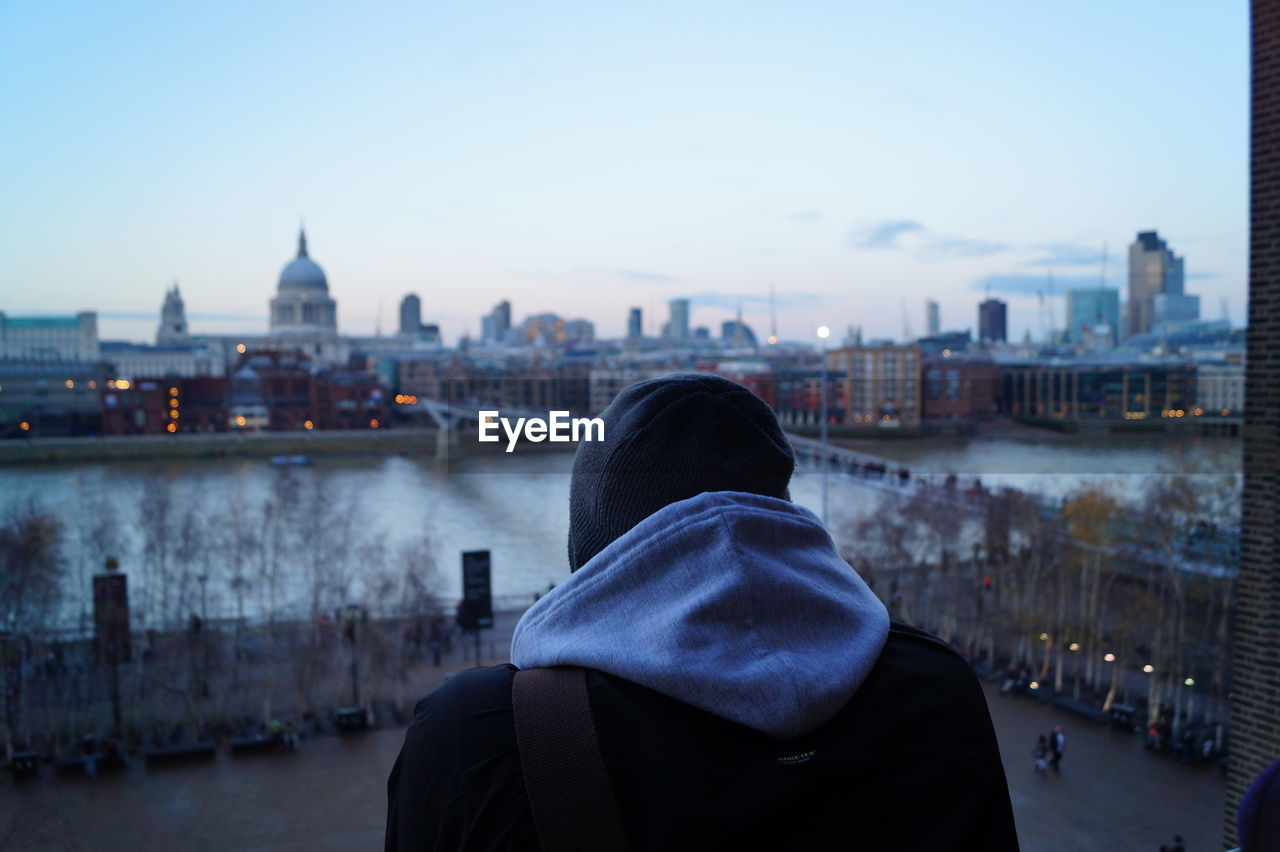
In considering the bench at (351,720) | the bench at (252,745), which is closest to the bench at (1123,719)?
the bench at (351,720)

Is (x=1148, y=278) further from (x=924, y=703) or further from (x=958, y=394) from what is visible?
(x=924, y=703)

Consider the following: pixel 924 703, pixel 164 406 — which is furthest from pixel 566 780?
pixel 164 406

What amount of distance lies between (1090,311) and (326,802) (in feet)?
15.7

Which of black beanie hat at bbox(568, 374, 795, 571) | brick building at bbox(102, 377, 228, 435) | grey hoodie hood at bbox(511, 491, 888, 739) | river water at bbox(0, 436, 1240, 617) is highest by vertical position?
black beanie hat at bbox(568, 374, 795, 571)

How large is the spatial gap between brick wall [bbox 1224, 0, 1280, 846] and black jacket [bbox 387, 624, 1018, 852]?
1938 mm

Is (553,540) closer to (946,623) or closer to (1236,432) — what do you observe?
(946,623)

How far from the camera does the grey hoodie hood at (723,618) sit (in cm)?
36

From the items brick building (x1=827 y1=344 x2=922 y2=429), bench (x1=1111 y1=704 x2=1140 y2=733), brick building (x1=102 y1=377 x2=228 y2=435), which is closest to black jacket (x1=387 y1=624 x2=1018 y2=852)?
brick building (x1=827 y1=344 x2=922 y2=429)

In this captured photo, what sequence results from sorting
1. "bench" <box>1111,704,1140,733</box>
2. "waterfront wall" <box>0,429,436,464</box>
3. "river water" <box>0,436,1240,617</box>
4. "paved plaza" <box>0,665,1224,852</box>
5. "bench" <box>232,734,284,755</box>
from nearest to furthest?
"river water" <box>0,436,1240,617</box> → "paved plaza" <box>0,665,1224,852</box> → "bench" <box>232,734,284,755</box> → "bench" <box>1111,704,1140,733</box> → "waterfront wall" <box>0,429,436,464</box>

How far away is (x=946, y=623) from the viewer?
6324mm

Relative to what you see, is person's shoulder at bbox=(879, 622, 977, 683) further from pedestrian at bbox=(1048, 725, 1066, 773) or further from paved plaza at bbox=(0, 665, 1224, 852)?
pedestrian at bbox=(1048, 725, 1066, 773)

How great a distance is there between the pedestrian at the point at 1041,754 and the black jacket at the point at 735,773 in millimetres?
4624

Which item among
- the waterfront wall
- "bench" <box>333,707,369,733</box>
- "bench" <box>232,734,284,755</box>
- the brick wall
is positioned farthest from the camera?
the waterfront wall

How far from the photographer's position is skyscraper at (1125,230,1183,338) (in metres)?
4.93
